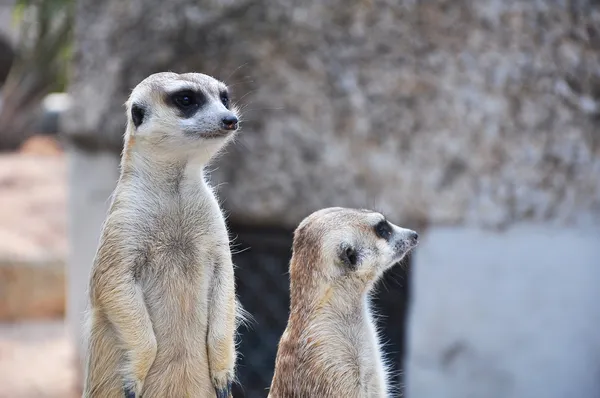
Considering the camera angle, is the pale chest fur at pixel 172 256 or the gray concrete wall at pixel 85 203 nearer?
the pale chest fur at pixel 172 256

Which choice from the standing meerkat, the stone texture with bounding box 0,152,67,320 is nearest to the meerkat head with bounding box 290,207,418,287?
the standing meerkat

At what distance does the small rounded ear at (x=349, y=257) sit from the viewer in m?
2.23

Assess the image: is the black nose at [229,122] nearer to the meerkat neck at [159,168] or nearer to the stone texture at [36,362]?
the meerkat neck at [159,168]

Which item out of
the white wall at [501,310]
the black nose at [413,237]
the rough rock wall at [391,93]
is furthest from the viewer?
the white wall at [501,310]


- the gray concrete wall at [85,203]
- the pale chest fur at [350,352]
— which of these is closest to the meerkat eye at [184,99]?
the pale chest fur at [350,352]

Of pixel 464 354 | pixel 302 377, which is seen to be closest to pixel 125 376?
pixel 302 377

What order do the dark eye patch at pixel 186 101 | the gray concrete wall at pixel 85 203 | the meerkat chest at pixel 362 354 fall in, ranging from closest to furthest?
the dark eye patch at pixel 186 101, the meerkat chest at pixel 362 354, the gray concrete wall at pixel 85 203

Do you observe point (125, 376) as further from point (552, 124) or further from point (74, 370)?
point (74, 370)

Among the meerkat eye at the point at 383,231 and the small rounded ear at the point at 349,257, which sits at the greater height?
the meerkat eye at the point at 383,231

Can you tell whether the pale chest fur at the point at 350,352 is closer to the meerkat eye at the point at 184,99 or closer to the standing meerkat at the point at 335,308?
the standing meerkat at the point at 335,308

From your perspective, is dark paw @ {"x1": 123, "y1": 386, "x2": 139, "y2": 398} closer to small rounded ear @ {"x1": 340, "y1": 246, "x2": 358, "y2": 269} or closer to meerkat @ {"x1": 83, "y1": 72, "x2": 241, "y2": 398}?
meerkat @ {"x1": 83, "y1": 72, "x2": 241, "y2": 398}

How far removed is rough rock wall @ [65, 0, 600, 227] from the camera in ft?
13.9

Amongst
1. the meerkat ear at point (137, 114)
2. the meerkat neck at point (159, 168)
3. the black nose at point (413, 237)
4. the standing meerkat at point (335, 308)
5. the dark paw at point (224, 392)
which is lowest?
the dark paw at point (224, 392)

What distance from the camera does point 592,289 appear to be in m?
4.67
